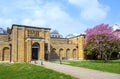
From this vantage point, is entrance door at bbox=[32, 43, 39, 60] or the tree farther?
entrance door at bbox=[32, 43, 39, 60]

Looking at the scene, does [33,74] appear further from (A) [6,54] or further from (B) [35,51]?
(A) [6,54]

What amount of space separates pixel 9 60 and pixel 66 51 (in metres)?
15.5

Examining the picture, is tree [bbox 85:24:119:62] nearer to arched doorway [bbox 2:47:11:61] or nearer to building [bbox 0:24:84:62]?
building [bbox 0:24:84:62]

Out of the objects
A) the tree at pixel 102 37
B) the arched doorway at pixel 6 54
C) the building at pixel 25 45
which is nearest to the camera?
the tree at pixel 102 37

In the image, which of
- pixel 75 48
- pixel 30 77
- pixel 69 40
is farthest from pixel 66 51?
pixel 30 77

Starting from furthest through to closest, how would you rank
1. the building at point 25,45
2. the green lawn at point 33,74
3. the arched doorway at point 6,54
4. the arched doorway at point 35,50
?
the arched doorway at point 6,54 → the arched doorway at point 35,50 → the building at point 25,45 → the green lawn at point 33,74

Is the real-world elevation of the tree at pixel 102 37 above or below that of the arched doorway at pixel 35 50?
above

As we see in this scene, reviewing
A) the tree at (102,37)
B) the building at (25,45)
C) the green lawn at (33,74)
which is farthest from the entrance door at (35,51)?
the green lawn at (33,74)

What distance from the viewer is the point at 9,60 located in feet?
132

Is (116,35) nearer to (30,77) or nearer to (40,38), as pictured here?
(40,38)

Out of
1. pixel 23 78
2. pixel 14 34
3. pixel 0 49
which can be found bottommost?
pixel 23 78

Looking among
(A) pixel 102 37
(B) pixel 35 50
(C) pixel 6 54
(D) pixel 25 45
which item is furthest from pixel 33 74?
(C) pixel 6 54

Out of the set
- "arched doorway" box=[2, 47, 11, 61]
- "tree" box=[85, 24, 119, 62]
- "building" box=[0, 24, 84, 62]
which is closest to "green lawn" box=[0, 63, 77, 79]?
"tree" box=[85, 24, 119, 62]

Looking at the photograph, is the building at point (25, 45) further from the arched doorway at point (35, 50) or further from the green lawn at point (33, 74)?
the green lawn at point (33, 74)
